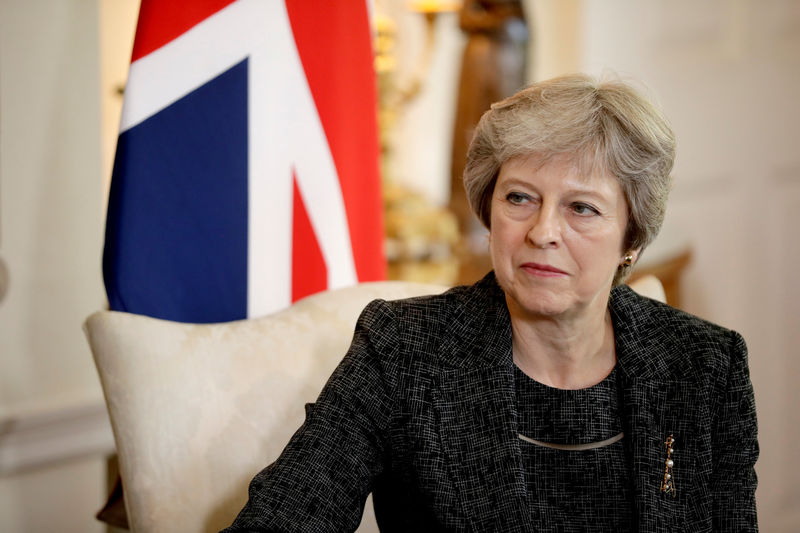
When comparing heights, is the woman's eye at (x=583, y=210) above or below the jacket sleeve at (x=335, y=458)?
above

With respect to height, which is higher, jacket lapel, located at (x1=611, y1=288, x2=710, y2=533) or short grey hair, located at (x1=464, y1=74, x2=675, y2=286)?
short grey hair, located at (x1=464, y1=74, x2=675, y2=286)

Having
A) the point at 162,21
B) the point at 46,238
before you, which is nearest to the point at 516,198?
the point at 162,21

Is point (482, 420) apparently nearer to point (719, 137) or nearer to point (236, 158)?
point (236, 158)

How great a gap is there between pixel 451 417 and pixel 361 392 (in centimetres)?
14

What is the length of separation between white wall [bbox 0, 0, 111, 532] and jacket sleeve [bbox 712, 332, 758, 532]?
4.41ft

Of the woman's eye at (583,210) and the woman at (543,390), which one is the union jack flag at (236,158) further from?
the woman's eye at (583,210)

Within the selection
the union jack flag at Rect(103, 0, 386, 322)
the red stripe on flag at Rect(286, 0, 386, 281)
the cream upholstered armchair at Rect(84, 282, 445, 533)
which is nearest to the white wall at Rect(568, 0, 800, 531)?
the red stripe on flag at Rect(286, 0, 386, 281)

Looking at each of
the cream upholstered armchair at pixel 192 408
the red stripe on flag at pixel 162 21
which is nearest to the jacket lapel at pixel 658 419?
the cream upholstered armchair at pixel 192 408

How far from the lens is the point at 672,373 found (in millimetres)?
1366

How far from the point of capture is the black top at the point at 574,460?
131 centimetres

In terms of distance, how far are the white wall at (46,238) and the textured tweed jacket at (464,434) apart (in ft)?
2.83

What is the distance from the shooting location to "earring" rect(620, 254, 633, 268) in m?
1.39

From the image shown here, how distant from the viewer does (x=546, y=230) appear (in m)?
1.24

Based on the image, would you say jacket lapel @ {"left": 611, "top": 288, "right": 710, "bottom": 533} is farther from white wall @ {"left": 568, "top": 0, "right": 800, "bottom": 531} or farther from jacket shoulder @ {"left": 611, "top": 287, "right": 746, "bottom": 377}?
white wall @ {"left": 568, "top": 0, "right": 800, "bottom": 531}
